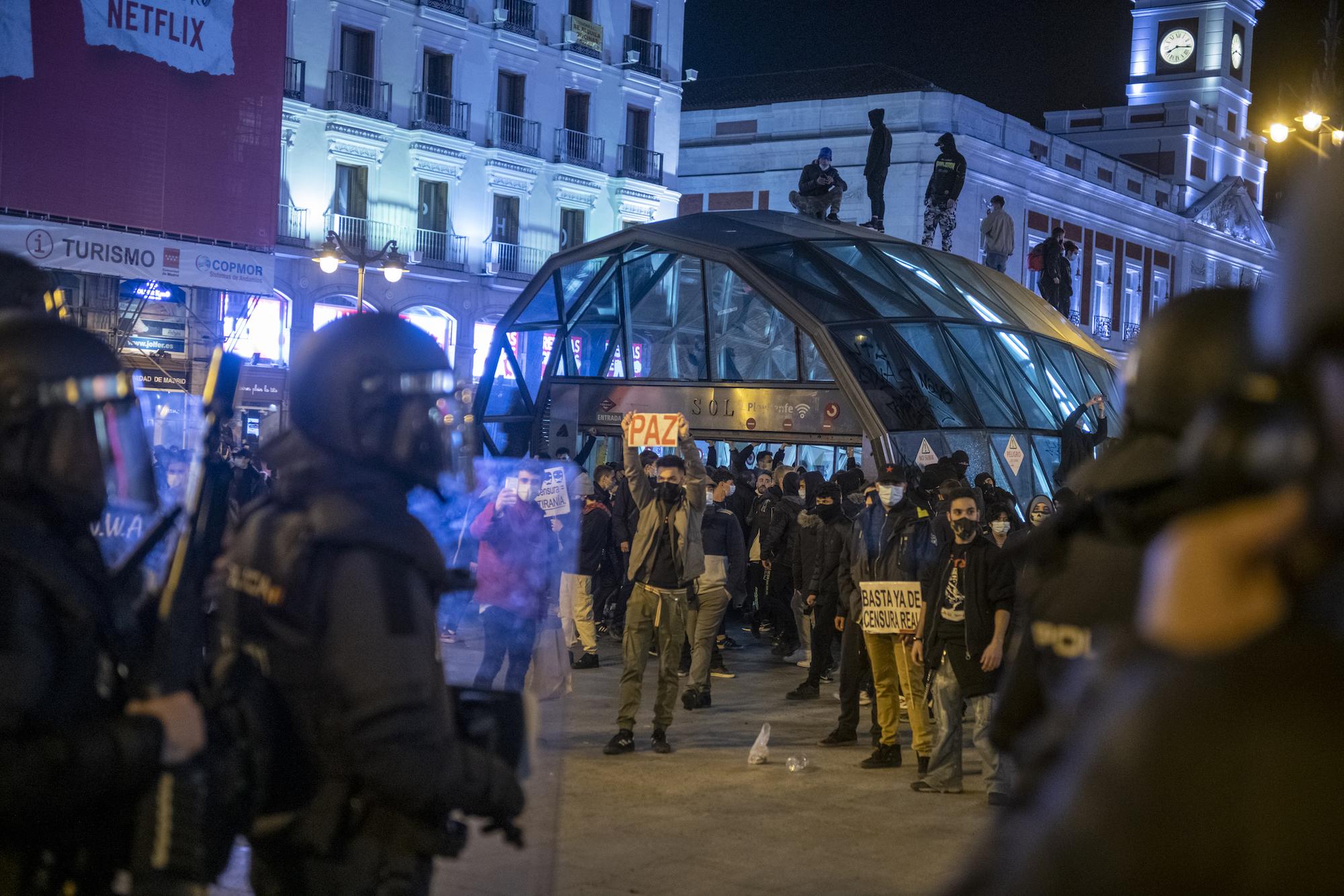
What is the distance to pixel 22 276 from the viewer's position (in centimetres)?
393

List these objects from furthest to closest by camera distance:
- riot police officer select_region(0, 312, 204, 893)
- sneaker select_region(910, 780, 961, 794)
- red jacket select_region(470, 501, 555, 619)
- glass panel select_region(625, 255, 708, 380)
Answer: glass panel select_region(625, 255, 708, 380), sneaker select_region(910, 780, 961, 794), red jacket select_region(470, 501, 555, 619), riot police officer select_region(0, 312, 204, 893)

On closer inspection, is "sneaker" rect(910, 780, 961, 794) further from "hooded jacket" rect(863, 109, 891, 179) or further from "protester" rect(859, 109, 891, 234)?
"hooded jacket" rect(863, 109, 891, 179)

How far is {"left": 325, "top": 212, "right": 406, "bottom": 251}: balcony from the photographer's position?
124ft

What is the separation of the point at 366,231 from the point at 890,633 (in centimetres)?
3143

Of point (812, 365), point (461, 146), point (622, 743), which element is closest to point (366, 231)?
point (461, 146)

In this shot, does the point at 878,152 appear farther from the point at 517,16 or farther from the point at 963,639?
the point at 517,16

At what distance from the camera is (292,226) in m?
36.9

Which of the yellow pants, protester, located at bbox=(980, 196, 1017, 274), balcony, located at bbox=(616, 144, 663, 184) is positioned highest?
balcony, located at bbox=(616, 144, 663, 184)

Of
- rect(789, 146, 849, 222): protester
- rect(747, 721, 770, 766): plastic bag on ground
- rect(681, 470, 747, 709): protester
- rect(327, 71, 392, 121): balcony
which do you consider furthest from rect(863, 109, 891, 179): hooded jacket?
rect(327, 71, 392, 121): balcony

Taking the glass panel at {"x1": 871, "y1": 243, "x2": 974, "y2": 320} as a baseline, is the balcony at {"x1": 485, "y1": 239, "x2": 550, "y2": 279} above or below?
above

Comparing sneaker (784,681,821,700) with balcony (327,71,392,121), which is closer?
sneaker (784,681,821,700)

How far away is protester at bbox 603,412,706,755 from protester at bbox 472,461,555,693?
97 cm

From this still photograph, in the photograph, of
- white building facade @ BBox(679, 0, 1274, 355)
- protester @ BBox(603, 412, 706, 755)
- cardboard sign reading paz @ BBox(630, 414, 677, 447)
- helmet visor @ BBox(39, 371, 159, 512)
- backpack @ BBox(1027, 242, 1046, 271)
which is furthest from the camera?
white building facade @ BBox(679, 0, 1274, 355)

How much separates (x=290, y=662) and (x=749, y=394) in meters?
17.3
